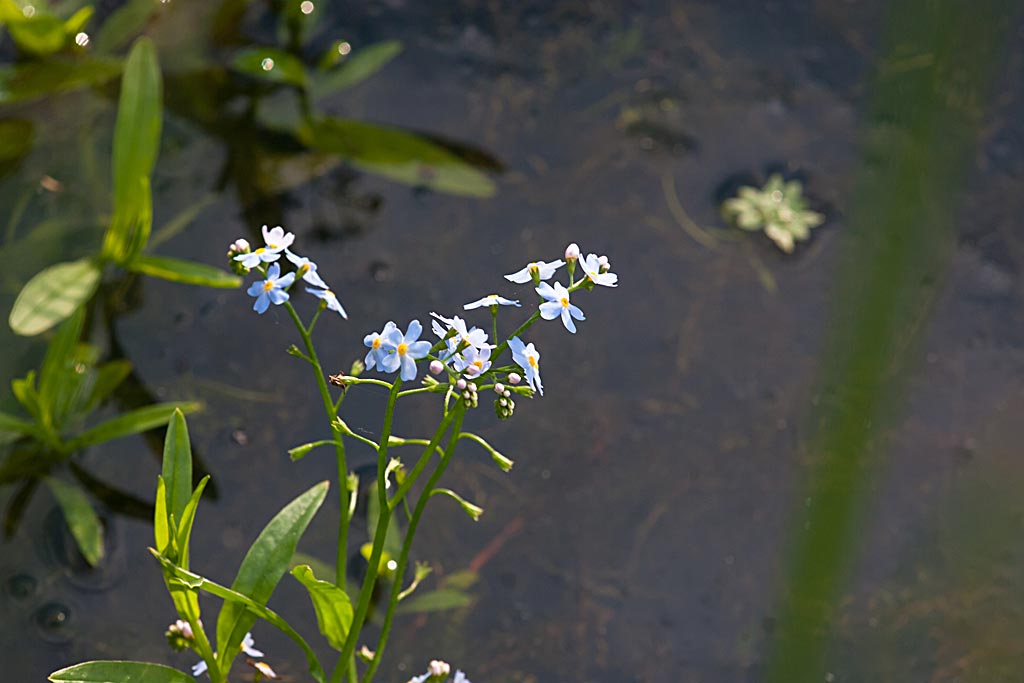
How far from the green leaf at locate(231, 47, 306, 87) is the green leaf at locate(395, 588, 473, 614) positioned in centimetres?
130

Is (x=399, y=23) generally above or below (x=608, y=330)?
above

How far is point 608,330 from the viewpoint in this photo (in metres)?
2.50

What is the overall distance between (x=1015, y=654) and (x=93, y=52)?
2.45 metres

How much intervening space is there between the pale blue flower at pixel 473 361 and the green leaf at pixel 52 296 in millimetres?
1157

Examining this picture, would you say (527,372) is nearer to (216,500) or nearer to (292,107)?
(216,500)

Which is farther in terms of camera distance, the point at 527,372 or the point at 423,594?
the point at 423,594

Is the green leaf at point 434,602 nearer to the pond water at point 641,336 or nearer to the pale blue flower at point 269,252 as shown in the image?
the pond water at point 641,336

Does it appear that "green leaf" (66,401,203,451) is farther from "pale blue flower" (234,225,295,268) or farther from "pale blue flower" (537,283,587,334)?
Result: "pale blue flower" (537,283,587,334)

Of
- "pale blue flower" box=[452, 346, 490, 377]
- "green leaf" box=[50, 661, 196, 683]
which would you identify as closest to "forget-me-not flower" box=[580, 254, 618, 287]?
"pale blue flower" box=[452, 346, 490, 377]

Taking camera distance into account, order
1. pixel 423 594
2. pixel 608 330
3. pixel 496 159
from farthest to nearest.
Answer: pixel 496 159
pixel 608 330
pixel 423 594

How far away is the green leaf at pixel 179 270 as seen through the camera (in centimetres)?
227

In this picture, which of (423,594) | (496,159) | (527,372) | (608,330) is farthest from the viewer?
(496,159)

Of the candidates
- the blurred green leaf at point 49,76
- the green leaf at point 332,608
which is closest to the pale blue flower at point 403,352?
the green leaf at point 332,608

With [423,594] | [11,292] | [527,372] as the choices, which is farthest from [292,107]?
[527,372]
